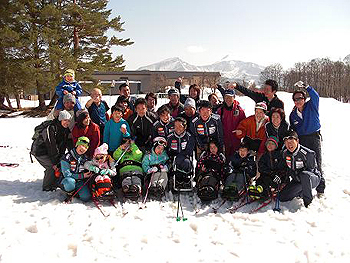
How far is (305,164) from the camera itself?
15.7 ft

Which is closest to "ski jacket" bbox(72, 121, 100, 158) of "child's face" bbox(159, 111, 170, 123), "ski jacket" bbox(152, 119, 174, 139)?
"ski jacket" bbox(152, 119, 174, 139)

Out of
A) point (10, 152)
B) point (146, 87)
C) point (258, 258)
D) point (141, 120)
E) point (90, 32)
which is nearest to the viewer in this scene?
point (258, 258)

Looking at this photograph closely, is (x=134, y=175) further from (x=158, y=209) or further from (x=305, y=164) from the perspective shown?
(x=305, y=164)

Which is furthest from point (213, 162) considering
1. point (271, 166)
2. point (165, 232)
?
point (165, 232)

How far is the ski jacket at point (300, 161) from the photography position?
4.77 meters

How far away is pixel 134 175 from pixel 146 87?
124 feet

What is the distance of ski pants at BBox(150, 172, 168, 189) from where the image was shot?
4988 millimetres

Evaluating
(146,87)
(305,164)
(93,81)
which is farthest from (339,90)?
(305,164)

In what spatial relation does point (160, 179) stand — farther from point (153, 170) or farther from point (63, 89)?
point (63, 89)

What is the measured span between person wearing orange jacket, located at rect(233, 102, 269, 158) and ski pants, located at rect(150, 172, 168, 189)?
1.66 m

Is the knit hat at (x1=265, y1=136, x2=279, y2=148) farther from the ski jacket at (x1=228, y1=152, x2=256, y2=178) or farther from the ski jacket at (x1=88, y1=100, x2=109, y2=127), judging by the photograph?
the ski jacket at (x1=88, y1=100, x2=109, y2=127)

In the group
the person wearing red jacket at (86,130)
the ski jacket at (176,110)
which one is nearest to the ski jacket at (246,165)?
the ski jacket at (176,110)

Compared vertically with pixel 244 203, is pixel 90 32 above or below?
above

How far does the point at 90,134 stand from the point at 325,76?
68.2 metres
